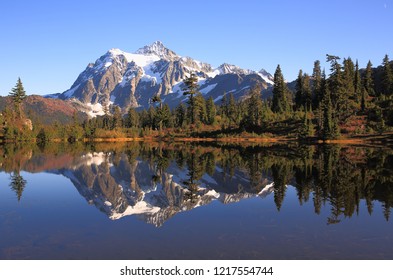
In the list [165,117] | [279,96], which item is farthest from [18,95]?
[279,96]

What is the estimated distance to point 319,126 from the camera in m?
102

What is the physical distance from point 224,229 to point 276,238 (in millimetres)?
2417

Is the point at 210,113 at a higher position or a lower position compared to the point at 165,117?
higher

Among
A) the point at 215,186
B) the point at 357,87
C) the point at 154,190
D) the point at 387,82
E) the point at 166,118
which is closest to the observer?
the point at 154,190

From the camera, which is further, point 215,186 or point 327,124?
point 327,124

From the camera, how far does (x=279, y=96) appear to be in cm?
12950

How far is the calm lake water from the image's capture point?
13.1 m

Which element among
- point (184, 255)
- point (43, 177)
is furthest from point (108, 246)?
point (43, 177)

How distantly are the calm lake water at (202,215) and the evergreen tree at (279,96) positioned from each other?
92840 mm

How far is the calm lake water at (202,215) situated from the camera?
42.9 feet

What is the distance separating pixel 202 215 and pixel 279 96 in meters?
116

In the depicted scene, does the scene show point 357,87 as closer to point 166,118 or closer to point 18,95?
point 166,118
